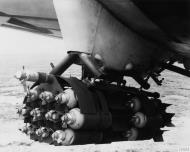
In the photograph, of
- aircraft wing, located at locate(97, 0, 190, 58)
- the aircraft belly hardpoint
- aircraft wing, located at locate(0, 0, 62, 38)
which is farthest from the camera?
aircraft wing, located at locate(0, 0, 62, 38)

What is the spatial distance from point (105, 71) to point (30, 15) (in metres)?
1.68

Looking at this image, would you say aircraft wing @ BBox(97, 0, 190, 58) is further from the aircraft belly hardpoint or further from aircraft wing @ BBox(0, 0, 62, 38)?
aircraft wing @ BBox(0, 0, 62, 38)

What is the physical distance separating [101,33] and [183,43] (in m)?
0.97

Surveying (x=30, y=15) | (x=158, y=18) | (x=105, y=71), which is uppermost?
(x=30, y=15)

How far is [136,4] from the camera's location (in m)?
3.29

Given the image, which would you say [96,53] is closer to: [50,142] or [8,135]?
[50,142]

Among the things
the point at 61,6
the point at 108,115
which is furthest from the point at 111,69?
the point at 61,6

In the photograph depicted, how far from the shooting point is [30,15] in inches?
207

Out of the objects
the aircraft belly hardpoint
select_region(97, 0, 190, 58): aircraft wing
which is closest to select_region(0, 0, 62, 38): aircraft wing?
the aircraft belly hardpoint

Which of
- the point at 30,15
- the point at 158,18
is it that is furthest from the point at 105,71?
the point at 30,15

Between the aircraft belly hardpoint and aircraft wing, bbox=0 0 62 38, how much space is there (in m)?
0.03

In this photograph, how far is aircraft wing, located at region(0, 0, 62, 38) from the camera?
16.0 ft

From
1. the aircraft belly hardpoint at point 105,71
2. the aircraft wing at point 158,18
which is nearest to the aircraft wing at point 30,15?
the aircraft belly hardpoint at point 105,71

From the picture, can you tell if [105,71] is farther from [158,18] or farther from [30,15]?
[30,15]
